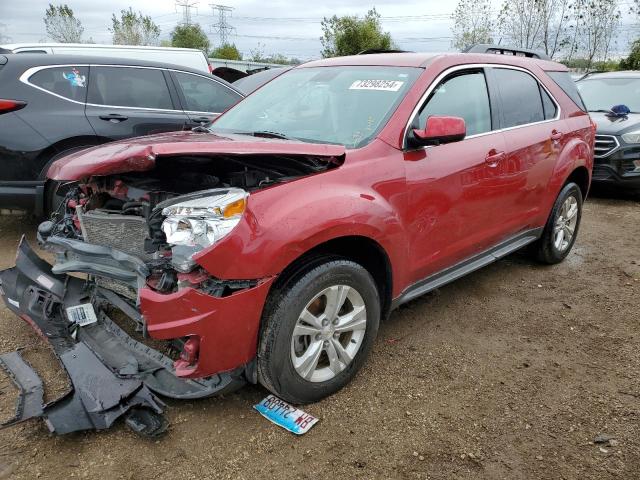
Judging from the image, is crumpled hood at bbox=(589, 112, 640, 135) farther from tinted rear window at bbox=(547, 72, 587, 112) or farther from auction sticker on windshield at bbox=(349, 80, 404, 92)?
auction sticker on windshield at bbox=(349, 80, 404, 92)

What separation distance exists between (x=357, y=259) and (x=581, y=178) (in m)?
3.09

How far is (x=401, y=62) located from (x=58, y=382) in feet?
9.15

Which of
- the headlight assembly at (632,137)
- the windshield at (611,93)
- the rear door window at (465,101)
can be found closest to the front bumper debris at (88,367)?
the rear door window at (465,101)

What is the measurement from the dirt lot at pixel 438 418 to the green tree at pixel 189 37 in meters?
45.2

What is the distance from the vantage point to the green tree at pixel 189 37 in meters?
44.8

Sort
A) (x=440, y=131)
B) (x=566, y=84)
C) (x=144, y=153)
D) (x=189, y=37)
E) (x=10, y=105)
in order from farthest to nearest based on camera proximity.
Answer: (x=189, y=37), (x=566, y=84), (x=10, y=105), (x=440, y=131), (x=144, y=153)

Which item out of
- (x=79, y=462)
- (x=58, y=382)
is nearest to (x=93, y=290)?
(x=58, y=382)

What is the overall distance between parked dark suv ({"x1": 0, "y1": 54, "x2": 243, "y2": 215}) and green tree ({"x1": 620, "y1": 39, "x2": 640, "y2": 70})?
19.8 m

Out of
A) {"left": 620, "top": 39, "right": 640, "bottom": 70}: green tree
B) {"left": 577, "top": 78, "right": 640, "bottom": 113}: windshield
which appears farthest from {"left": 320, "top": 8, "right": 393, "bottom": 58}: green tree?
{"left": 577, "top": 78, "right": 640, "bottom": 113}: windshield

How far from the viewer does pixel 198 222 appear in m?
2.18

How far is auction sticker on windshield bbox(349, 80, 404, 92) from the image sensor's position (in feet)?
10.1

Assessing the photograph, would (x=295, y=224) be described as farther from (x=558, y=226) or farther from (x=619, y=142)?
(x=619, y=142)

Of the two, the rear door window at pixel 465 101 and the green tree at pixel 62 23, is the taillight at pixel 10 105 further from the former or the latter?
the green tree at pixel 62 23

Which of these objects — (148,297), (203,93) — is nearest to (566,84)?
(203,93)
